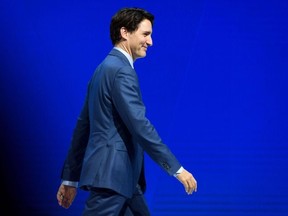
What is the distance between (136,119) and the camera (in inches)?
78.3

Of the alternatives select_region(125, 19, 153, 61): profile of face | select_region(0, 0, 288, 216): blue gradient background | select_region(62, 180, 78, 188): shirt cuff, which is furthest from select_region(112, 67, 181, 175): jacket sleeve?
select_region(0, 0, 288, 216): blue gradient background

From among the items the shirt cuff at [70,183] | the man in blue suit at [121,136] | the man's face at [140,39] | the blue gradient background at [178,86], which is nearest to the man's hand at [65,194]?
the shirt cuff at [70,183]

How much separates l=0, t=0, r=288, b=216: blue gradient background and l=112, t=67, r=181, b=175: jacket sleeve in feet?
3.39

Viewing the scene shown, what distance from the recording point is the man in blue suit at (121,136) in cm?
201

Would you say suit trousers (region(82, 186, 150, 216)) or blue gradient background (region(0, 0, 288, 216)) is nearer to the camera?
suit trousers (region(82, 186, 150, 216))

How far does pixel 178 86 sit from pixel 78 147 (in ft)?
3.07

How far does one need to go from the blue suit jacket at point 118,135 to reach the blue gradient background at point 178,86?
91 cm

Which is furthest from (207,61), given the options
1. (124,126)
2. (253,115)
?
(124,126)

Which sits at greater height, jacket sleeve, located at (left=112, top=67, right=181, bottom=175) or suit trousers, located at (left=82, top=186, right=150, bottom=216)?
jacket sleeve, located at (left=112, top=67, right=181, bottom=175)

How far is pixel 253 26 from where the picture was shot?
306cm

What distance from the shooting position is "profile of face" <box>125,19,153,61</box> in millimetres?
2186

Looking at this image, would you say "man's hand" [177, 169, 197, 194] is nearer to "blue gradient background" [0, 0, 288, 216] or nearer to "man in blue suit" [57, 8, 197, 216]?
"man in blue suit" [57, 8, 197, 216]

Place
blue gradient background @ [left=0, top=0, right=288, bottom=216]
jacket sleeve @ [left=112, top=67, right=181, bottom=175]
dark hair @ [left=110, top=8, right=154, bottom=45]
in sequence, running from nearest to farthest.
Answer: jacket sleeve @ [left=112, top=67, right=181, bottom=175], dark hair @ [left=110, top=8, right=154, bottom=45], blue gradient background @ [left=0, top=0, right=288, bottom=216]

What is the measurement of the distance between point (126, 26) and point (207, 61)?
965 mm
